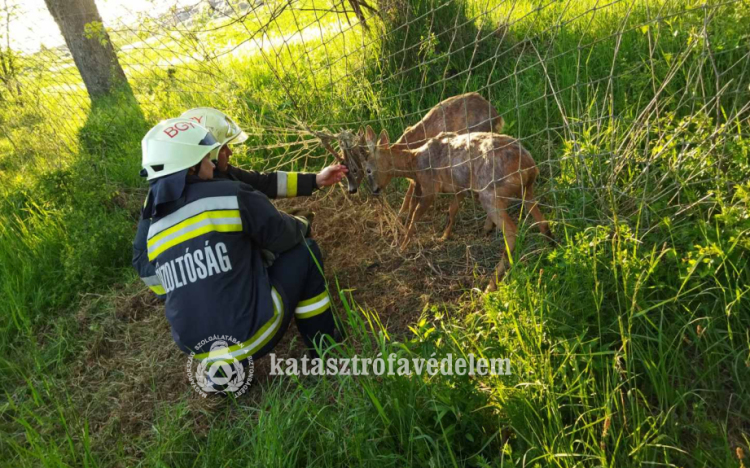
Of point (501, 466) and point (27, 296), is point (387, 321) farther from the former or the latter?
point (27, 296)

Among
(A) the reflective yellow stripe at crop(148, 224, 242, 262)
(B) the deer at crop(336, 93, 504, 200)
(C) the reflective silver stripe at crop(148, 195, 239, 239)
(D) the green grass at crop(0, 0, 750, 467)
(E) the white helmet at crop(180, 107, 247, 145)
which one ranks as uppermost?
(E) the white helmet at crop(180, 107, 247, 145)

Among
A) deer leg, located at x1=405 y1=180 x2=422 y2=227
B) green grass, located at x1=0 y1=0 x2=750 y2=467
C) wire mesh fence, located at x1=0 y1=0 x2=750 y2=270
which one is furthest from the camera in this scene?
deer leg, located at x1=405 y1=180 x2=422 y2=227

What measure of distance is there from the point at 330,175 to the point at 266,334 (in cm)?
137

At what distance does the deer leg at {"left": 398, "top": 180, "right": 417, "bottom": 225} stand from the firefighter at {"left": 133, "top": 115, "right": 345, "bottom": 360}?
135 cm

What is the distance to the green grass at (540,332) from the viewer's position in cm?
224

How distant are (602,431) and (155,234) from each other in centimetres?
262

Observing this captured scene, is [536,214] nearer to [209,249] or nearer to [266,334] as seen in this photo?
[266,334]

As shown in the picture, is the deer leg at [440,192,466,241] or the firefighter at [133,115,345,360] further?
the deer leg at [440,192,466,241]

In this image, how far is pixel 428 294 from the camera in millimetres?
3498

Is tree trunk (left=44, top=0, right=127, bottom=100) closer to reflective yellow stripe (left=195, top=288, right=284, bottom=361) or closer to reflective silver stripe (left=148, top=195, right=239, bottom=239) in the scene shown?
reflective silver stripe (left=148, top=195, right=239, bottom=239)

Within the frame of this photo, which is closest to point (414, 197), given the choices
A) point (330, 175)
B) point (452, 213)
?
point (452, 213)

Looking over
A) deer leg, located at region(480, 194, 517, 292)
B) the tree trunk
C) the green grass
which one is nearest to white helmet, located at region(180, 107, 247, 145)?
the green grass

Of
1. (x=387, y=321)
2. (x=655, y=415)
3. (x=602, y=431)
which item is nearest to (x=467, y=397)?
(x=602, y=431)

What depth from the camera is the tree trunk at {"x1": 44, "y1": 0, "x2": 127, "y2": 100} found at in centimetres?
762
